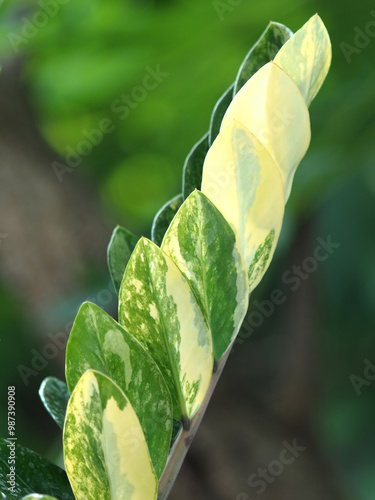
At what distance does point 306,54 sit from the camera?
0.20 m

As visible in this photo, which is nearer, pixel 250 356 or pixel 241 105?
pixel 241 105

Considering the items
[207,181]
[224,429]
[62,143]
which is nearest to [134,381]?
[207,181]

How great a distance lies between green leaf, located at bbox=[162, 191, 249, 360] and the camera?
19cm

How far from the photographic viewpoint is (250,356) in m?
1.14

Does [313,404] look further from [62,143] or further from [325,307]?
[62,143]

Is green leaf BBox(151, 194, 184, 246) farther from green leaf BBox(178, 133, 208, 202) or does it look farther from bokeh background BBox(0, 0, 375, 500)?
bokeh background BBox(0, 0, 375, 500)

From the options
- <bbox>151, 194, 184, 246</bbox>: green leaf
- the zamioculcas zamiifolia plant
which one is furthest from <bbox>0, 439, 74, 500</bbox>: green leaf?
<bbox>151, 194, 184, 246</bbox>: green leaf

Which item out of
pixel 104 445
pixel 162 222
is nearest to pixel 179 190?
pixel 162 222

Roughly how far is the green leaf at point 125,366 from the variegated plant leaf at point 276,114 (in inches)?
3.2

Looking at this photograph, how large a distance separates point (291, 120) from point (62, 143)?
1.01m

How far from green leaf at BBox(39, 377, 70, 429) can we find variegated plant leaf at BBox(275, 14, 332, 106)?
16cm

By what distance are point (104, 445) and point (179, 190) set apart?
91 centimetres

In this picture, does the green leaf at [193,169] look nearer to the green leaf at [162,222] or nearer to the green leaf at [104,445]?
the green leaf at [162,222]

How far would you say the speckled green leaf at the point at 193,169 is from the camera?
0.86ft
